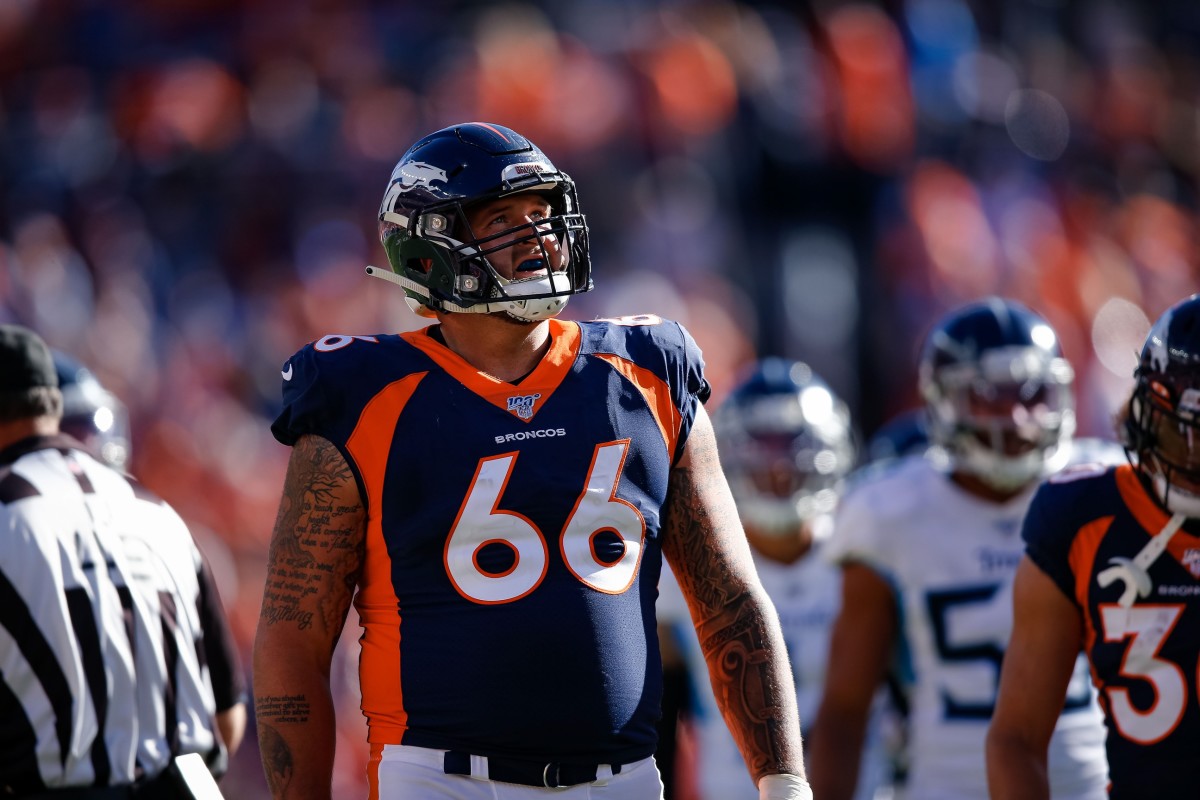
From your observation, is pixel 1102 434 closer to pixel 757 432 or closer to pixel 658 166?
pixel 658 166

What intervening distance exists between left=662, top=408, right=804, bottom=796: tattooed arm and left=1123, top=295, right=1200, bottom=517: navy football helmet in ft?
2.75

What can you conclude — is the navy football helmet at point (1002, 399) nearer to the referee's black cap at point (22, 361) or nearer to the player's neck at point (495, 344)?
the player's neck at point (495, 344)

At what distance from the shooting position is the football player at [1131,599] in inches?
131

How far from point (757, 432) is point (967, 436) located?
110 centimetres

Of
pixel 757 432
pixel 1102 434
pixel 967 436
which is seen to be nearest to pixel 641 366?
pixel 967 436

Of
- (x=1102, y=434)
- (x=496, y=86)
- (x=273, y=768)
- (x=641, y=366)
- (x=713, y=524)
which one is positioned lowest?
(x=1102, y=434)

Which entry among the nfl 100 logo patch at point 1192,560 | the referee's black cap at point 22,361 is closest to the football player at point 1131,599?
the nfl 100 logo patch at point 1192,560

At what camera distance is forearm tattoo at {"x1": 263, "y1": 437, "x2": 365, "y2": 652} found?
3.02 metres

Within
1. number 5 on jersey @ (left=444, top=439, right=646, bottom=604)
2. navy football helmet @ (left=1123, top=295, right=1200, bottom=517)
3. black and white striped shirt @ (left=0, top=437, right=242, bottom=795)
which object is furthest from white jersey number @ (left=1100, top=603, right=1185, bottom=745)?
black and white striped shirt @ (left=0, top=437, right=242, bottom=795)

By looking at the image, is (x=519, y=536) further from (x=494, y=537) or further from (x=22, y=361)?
(x=22, y=361)

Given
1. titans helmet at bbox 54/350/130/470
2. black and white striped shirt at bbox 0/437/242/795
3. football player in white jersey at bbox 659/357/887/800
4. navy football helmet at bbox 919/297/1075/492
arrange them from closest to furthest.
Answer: black and white striped shirt at bbox 0/437/242/795, navy football helmet at bbox 919/297/1075/492, titans helmet at bbox 54/350/130/470, football player in white jersey at bbox 659/357/887/800

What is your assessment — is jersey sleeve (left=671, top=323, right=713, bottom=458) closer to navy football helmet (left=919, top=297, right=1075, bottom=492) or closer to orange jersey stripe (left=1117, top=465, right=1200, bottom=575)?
orange jersey stripe (left=1117, top=465, right=1200, bottom=575)

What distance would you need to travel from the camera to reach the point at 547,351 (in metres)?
3.23

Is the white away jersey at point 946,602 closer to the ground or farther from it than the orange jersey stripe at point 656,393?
closer to the ground
